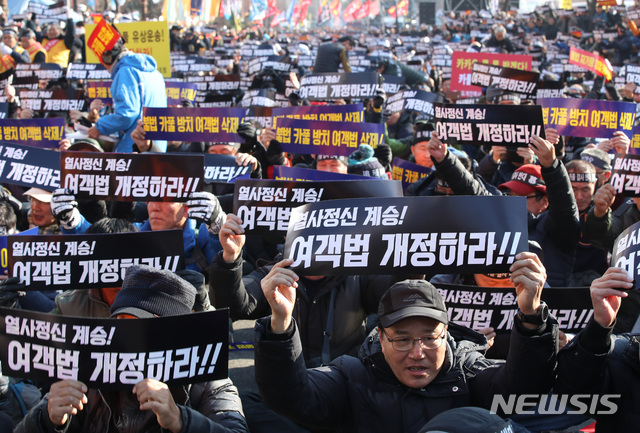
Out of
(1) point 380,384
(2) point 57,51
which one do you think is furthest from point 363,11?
(1) point 380,384

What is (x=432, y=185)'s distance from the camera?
5.64 meters

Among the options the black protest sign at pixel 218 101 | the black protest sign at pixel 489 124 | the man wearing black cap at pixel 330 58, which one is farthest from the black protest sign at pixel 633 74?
the black protest sign at pixel 489 124

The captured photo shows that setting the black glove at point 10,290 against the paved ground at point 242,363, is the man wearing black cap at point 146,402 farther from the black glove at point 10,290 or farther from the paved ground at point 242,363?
the paved ground at point 242,363

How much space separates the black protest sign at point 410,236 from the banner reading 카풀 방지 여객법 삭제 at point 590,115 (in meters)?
4.06

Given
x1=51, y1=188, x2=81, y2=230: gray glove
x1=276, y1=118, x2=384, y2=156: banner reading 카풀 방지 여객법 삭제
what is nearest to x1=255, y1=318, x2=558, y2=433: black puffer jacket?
x1=51, y1=188, x2=81, y2=230: gray glove

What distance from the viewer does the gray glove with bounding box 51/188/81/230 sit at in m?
4.55

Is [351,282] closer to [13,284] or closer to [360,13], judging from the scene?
[13,284]

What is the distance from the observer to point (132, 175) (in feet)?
15.2

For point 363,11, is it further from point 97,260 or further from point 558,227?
point 97,260

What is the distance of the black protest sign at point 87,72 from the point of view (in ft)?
42.4

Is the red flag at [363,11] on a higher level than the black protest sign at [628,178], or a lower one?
lower

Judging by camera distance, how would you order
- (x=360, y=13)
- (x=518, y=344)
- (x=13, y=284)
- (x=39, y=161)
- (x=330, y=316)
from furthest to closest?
1. (x=360, y=13)
2. (x=39, y=161)
3. (x=330, y=316)
4. (x=13, y=284)
5. (x=518, y=344)

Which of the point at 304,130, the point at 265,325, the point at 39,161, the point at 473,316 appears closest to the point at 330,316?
the point at 473,316

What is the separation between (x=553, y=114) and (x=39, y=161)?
4.26m
